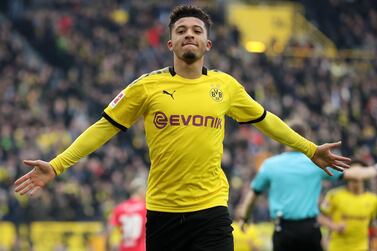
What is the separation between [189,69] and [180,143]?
0.56m

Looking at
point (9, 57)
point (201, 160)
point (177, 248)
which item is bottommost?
point (177, 248)

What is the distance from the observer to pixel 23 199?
71.2 ft

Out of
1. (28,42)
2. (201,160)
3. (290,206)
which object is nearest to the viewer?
(201,160)

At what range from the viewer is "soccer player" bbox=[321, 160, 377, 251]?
1227 centimetres

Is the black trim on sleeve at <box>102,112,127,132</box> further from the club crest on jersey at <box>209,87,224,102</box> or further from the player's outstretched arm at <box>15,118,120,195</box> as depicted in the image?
the club crest on jersey at <box>209,87,224,102</box>

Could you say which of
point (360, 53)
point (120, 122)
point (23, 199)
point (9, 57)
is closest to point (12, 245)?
point (23, 199)

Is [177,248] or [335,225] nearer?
[177,248]

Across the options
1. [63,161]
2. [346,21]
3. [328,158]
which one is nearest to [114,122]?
[63,161]

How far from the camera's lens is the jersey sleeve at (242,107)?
7617mm

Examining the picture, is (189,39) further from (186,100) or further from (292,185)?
(292,185)

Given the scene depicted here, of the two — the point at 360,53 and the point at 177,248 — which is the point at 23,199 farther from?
the point at 360,53

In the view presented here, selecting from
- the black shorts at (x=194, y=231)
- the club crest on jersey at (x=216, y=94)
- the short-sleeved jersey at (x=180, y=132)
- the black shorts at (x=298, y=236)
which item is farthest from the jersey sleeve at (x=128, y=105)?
the black shorts at (x=298, y=236)

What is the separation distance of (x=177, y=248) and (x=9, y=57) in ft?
73.8

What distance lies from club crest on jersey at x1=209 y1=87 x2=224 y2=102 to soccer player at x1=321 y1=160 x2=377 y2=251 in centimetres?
494
